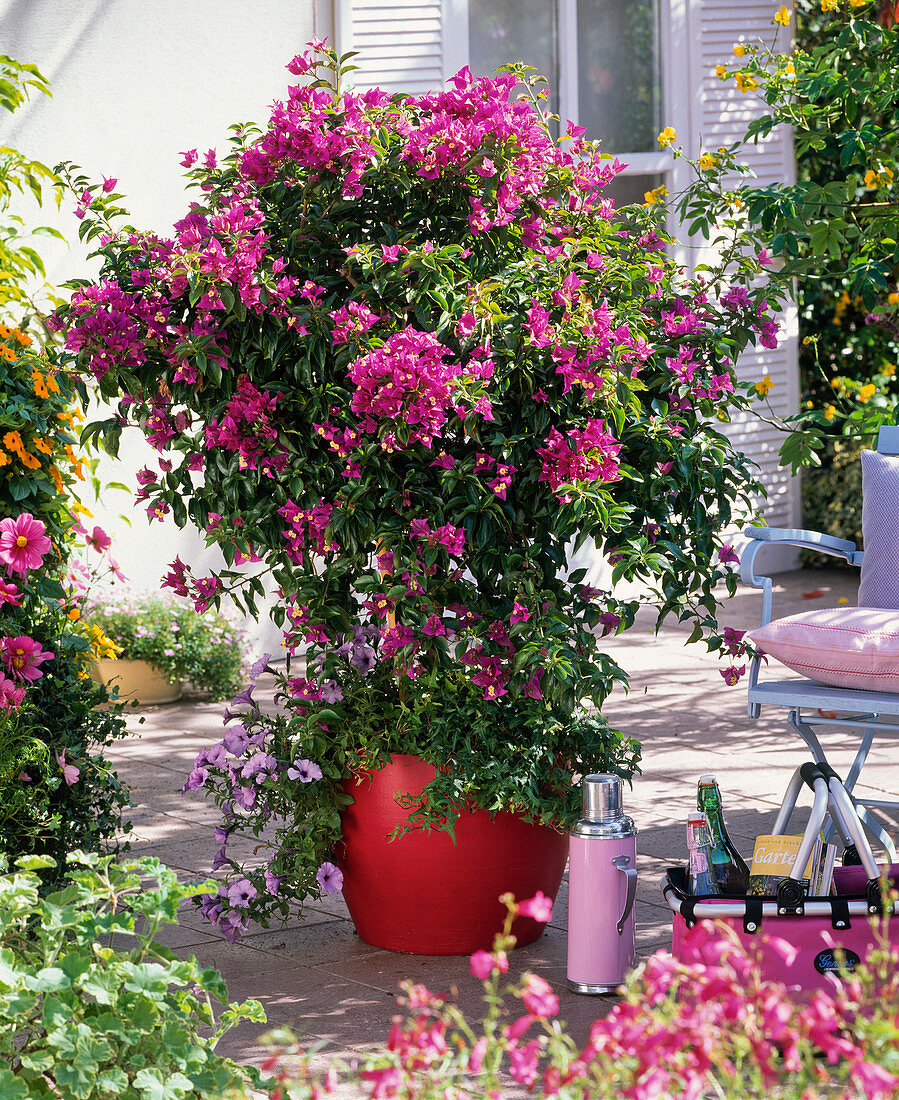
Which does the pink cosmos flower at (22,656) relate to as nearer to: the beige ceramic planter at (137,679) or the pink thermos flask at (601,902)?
the pink thermos flask at (601,902)

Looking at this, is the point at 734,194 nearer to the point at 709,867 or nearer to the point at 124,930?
the point at 709,867

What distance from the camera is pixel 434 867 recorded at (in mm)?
3270

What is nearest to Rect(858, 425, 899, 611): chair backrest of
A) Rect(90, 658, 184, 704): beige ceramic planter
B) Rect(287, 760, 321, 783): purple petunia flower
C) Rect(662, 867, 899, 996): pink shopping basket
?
Rect(662, 867, 899, 996): pink shopping basket

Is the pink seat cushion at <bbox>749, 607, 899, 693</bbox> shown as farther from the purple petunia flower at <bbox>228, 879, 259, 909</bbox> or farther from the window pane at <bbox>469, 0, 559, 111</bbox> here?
the window pane at <bbox>469, 0, 559, 111</bbox>

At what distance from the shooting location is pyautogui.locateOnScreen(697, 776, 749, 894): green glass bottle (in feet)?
9.85

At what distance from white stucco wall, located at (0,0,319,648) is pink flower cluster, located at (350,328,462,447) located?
327cm

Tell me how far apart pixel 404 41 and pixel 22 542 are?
4.52 meters

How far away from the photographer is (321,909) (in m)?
3.73

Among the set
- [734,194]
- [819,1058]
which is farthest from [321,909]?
[734,194]

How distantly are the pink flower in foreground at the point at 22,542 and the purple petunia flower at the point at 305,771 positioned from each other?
750 millimetres

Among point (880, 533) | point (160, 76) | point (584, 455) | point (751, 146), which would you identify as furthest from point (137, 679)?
point (751, 146)

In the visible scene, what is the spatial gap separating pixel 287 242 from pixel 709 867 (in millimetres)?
1593

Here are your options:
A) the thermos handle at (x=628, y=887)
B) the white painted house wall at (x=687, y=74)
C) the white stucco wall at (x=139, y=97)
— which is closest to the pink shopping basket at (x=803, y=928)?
the thermos handle at (x=628, y=887)

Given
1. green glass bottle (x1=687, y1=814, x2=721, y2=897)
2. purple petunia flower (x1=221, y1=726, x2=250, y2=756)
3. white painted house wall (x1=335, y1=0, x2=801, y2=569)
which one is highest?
white painted house wall (x1=335, y1=0, x2=801, y2=569)
